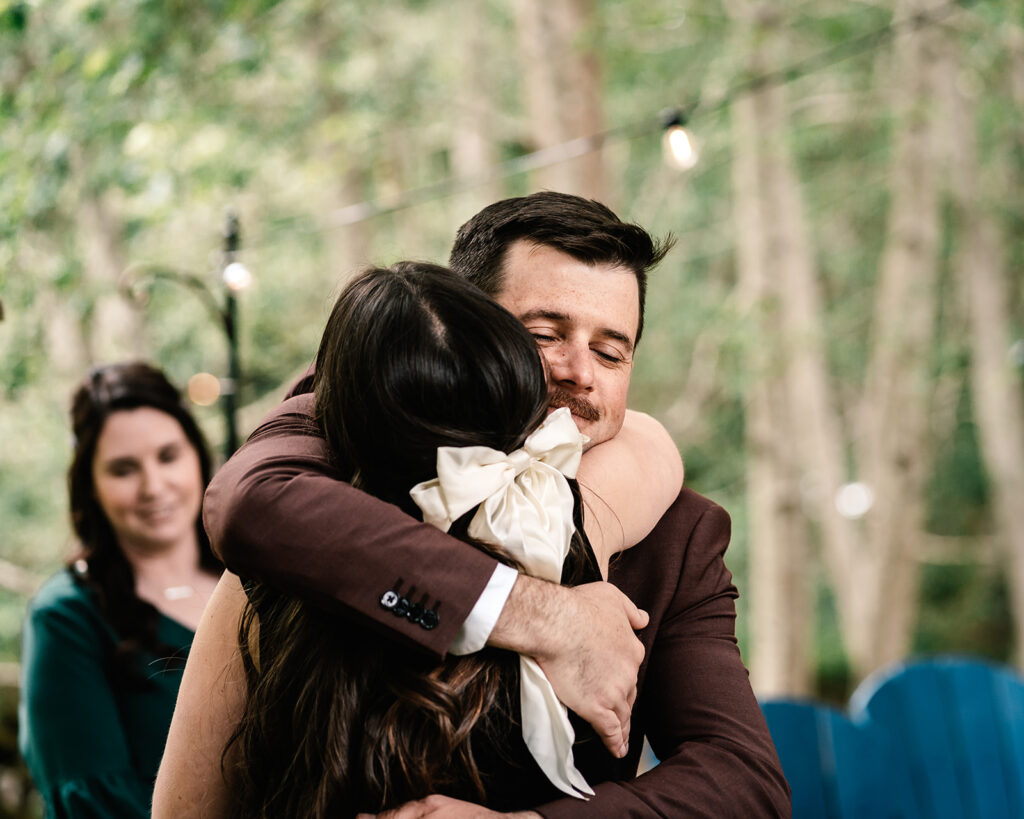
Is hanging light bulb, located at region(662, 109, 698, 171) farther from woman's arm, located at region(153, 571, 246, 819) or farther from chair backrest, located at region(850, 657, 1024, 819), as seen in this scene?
woman's arm, located at region(153, 571, 246, 819)

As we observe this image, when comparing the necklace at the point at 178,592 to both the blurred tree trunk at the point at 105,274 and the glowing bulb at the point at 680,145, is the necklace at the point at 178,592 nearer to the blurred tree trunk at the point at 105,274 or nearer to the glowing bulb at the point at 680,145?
the glowing bulb at the point at 680,145

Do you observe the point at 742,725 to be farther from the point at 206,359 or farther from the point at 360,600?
the point at 206,359

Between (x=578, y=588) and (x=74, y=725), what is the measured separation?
1499 millimetres

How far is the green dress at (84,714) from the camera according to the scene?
2.14m

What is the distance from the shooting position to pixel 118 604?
238 cm

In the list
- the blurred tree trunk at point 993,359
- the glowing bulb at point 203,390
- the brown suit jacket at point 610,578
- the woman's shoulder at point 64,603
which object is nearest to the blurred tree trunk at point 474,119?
the blurred tree trunk at point 993,359

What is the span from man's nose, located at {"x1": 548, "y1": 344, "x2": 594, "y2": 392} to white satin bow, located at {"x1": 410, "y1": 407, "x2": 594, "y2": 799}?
253mm

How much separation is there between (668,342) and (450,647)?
10.4 metres

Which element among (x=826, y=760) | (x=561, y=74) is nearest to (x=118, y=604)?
(x=826, y=760)

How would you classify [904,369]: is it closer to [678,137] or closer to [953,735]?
[953,735]

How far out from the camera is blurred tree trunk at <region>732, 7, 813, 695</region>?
19.6 feet

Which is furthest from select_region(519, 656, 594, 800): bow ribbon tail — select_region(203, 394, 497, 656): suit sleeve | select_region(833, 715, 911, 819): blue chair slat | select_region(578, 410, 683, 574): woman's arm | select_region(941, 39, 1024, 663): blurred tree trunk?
select_region(941, 39, 1024, 663): blurred tree trunk

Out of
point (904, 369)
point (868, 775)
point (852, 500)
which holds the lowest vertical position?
point (868, 775)

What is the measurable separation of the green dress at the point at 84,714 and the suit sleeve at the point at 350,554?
1.11 meters
